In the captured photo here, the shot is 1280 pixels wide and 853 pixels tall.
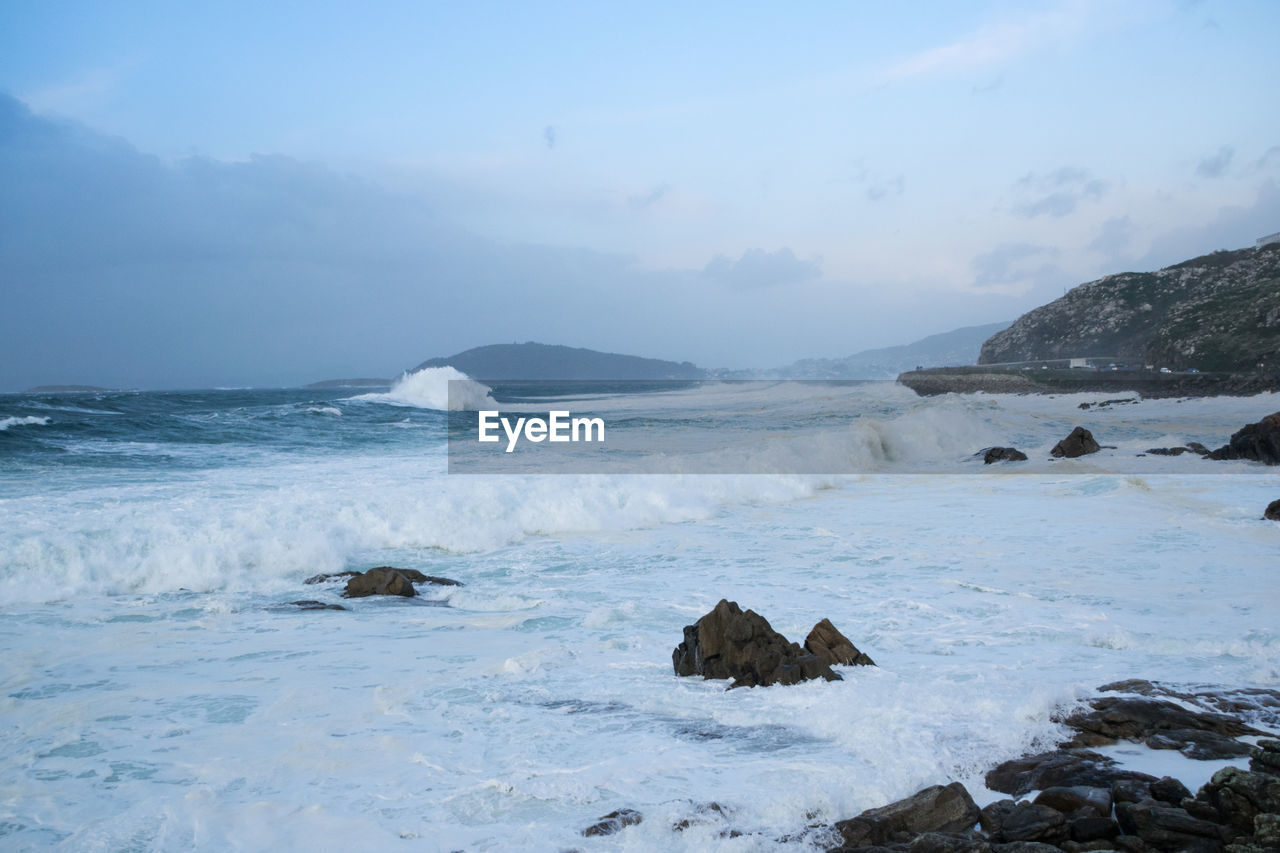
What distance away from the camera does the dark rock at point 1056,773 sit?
4062mm

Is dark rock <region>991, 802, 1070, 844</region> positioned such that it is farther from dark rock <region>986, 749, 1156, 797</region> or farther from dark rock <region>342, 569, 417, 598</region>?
dark rock <region>342, 569, 417, 598</region>

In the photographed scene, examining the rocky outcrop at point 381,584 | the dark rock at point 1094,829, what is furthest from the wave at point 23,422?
the dark rock at point 1094,829

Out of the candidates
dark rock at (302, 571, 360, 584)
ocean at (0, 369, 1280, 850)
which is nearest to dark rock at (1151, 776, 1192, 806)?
ocean at (0, 369, 1280, 850)

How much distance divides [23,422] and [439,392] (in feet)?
97.9

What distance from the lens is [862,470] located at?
889 inches

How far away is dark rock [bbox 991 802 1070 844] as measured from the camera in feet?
11.7

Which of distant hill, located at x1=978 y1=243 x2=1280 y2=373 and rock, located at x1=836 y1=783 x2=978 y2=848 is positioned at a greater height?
distant hill, located at x1=978 y1=243 x2=1280 y2=373

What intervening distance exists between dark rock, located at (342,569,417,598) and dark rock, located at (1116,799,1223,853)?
7.53 meters

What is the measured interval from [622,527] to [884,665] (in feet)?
26.2

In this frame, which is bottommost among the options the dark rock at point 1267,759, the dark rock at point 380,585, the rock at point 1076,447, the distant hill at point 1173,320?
the dark rock at point 380,585

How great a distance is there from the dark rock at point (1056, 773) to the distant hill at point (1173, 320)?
4627 cm

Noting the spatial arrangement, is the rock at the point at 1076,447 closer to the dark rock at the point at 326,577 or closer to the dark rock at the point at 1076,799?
the dark rock at the point at 326,577

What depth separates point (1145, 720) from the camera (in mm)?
4766

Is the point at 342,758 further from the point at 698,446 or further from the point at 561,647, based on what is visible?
the point at 698,446
